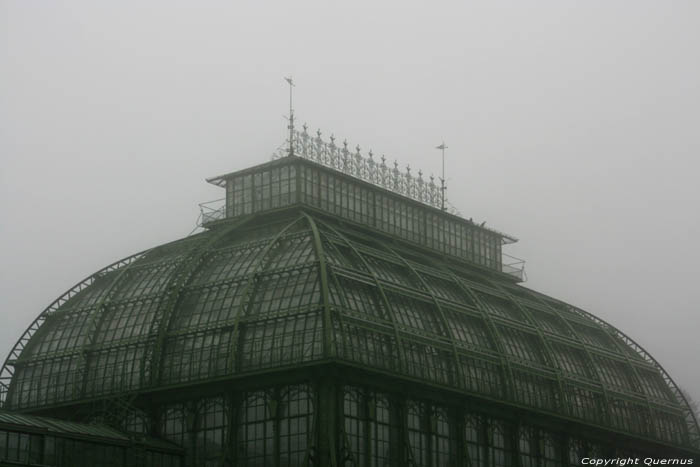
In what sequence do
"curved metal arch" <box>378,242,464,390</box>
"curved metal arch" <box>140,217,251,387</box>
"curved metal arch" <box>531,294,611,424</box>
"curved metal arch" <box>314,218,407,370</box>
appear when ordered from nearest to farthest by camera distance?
"curved metal arch" <box>314,218,407,370</box> → "curved metal arch" <box>140,217,251,387</box> → "curved metal arch" <box>378,242,464,390</box> → "curved metal arch" <box>531,294,611,424</box>

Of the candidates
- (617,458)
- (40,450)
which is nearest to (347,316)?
(40,450)

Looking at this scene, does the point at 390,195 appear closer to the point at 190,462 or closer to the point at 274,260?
the point at 274,260

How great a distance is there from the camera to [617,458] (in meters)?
129

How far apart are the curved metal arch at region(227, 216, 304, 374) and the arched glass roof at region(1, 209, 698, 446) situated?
0.11m

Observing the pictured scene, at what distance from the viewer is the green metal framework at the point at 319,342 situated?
99938mm

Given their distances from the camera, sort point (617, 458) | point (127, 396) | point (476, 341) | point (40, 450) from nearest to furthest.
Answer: point (40, 450)
point (127, 396)
point (476, 341)
point (617, 458)

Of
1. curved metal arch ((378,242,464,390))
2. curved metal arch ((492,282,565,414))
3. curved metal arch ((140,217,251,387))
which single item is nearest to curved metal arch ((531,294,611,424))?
curved metal arch ((492,282,565,414))

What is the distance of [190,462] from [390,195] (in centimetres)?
3925

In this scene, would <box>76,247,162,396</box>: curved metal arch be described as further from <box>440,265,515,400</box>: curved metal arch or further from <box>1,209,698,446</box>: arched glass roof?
<box>440,265,515,400</box>: curved metal arch

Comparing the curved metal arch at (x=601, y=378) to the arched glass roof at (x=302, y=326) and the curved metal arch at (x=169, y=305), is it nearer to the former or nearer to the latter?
the arched glass roof at (x=302, y=326)

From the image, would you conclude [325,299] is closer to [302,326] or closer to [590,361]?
[302,326]

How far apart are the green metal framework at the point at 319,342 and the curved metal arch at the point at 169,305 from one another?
0.15 m

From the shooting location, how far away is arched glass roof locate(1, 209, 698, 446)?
101812mm

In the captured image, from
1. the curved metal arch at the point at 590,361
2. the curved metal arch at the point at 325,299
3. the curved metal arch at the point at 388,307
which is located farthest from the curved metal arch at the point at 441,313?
the curved metal arch at the point at 590,361
